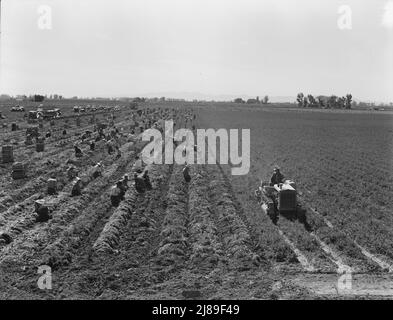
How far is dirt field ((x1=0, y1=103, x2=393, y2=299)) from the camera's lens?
11.6 metres

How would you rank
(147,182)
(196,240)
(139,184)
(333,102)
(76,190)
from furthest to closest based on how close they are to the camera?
(333,102) < (147,182) < (139,184) < (76,190) < (196,240)

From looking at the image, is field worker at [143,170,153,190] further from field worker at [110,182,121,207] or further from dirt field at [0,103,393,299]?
field worker at [110,182,121,207]

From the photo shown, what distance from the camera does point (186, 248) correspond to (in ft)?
47.2

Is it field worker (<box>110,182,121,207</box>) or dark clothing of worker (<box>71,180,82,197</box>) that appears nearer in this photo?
field worker (<box>110,182,121,207</box>)

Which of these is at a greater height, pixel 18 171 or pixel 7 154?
pixel 7 154

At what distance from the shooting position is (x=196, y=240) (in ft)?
48.9

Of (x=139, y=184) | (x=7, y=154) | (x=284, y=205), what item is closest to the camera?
(x=284, y=205)

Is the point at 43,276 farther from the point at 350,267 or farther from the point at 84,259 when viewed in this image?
the point at 350,267

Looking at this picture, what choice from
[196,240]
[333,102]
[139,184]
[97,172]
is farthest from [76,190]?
[333,102]

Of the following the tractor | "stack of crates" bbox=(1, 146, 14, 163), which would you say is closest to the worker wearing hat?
the tractor

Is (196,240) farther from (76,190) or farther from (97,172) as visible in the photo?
(97,172)

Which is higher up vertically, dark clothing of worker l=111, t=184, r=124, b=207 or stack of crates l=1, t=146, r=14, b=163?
stack of crates l=1, t=146, r=14, b=163

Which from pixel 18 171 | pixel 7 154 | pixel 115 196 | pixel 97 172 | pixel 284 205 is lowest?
pixel 284 205
